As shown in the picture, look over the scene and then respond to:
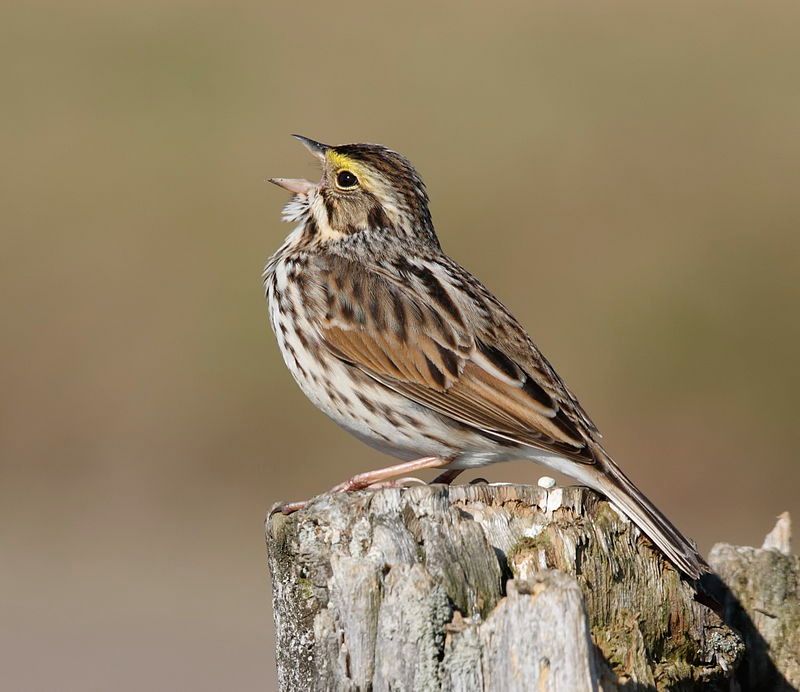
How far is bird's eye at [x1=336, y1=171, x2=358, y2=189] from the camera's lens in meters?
9.11

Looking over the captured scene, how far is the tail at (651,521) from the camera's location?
20.4 ft

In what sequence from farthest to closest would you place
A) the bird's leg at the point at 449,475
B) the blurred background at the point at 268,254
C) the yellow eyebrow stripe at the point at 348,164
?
the blurred background at the point at 268,254
the yellow eyebrow stripe at the point at 348,164
the bird's leg at the point at 449,475

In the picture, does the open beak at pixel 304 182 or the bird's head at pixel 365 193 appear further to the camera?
the open beak at pixel 304 182

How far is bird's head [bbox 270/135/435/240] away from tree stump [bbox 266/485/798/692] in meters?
3.05

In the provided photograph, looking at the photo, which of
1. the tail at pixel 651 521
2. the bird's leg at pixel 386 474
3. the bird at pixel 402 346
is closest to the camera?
the tail at pixel 651 521

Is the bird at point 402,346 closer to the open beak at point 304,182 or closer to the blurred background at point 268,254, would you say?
the open beak at point 304,182

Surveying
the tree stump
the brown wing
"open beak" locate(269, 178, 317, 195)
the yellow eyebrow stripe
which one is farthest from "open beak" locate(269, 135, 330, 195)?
the tree stump

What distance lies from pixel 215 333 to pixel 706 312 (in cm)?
491

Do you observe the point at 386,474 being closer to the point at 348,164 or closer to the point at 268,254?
the point at 348,164

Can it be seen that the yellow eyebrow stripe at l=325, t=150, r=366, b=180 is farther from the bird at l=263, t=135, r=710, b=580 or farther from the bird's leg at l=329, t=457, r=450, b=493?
the bird's leg at l=329, t=457, r=450, b=493

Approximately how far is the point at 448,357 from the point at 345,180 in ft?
4.86

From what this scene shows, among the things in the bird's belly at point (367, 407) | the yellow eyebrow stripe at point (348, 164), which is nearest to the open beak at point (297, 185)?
the yellow eyebrow stripe at point (348, 164)

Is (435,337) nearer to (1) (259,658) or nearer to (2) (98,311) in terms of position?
(1) (259,658)

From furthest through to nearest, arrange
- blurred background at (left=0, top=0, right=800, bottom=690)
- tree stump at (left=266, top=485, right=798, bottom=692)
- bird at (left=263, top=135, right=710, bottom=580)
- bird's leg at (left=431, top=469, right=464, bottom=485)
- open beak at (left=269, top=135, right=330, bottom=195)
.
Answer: blurred background at (left=0, top=0, right=800, bottom=690) → open beak at (left=269, top=135, right=330, bottom=195) → bird's leg at (left=431, top=469, right=464, bottom=485) → bird at (left=263, top=135, right=710, bottom=580) → tree stump at (left=266, top=485, right=798, bottom=692)
